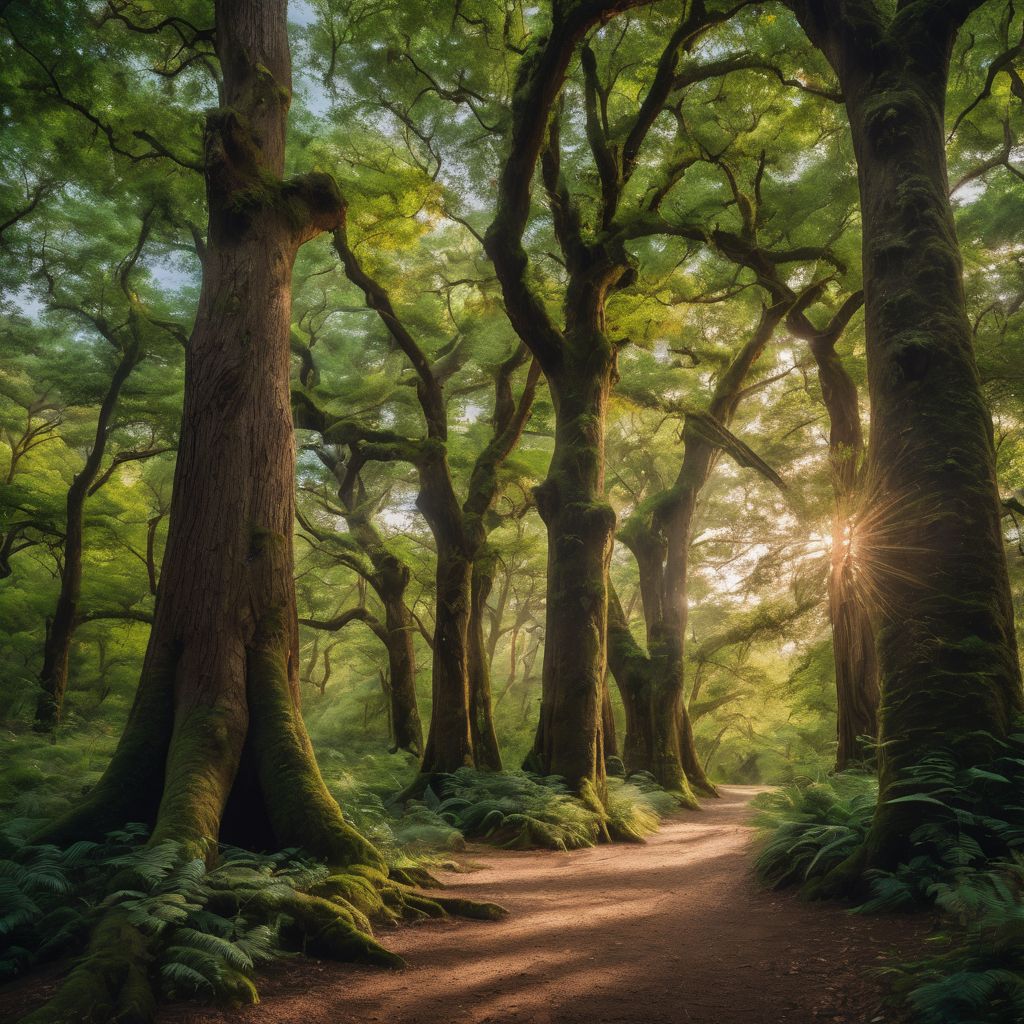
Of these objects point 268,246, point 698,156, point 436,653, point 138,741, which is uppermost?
point 698,156

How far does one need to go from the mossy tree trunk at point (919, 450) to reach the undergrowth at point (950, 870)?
153mm

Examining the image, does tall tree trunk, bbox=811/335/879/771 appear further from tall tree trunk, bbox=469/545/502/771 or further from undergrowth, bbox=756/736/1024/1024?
tall tree trunk, bbox=469/545/502/771

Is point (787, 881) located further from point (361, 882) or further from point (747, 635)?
point (747, 635)

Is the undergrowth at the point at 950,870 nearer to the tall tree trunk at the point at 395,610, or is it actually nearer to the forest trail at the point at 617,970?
the forest trail at the point at 617,970

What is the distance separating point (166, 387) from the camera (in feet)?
54.5

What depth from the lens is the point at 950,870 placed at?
3.60 meters

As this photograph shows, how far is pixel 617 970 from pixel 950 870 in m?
1.80

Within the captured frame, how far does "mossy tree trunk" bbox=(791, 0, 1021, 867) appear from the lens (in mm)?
4379

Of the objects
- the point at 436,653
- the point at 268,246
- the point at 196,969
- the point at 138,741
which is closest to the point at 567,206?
the point at 268,246

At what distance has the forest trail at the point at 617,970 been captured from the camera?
2.87m

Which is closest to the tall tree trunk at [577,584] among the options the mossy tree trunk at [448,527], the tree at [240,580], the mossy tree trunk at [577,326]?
the mossy tree trunk at [577,326]

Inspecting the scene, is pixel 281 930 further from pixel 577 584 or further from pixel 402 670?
pixel 402 670

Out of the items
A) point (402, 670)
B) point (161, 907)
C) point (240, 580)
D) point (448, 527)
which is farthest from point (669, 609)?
point (161, 907)

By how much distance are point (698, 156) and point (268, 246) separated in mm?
7629
